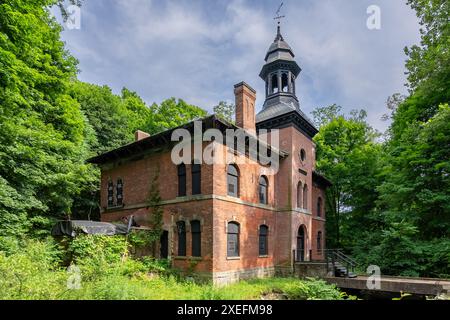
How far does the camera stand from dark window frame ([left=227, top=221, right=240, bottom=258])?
46.4 feet

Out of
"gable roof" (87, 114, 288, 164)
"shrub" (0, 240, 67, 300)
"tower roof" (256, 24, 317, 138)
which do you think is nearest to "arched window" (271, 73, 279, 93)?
"tower roof" (256, 24, 317, 138)

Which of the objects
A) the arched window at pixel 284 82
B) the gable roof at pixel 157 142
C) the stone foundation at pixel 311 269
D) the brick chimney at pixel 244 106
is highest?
the arched window at pixel 284 82

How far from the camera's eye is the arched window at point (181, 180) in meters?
14.8

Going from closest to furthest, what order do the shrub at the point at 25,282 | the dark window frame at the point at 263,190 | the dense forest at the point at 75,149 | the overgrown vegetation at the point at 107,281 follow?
the shrub at the point at 25,282 → the overgrown vegetation at the point at 107,281 → the dense forest at the point at 75,149 → the dark window frame at the point at 263,190

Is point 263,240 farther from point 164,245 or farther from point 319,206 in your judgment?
point 319,206

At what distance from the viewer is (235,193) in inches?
594

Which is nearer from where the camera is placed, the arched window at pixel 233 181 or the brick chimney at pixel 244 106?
the arched window at pixel 233 181

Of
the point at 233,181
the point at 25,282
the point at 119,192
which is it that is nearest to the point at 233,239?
the point at 233,181

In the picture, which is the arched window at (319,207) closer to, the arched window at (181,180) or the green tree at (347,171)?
the green tree at (347,171)

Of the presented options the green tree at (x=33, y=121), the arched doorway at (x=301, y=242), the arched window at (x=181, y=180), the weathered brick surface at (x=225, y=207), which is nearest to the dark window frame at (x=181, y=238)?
the weathered brick surface at (x=225, y=207)

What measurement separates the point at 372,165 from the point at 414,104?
796cm

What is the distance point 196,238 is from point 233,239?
1946mm

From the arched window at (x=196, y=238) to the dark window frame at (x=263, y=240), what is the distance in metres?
4.31
